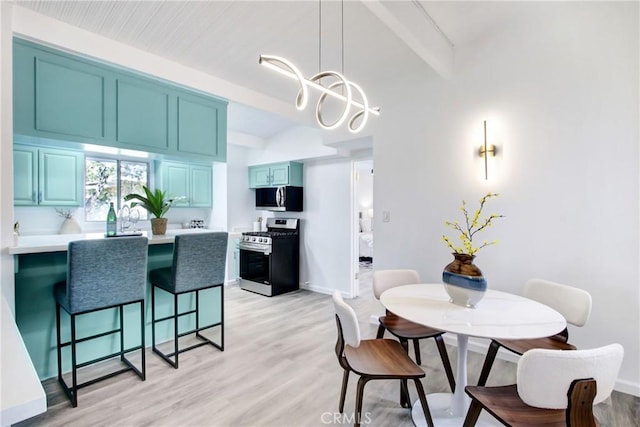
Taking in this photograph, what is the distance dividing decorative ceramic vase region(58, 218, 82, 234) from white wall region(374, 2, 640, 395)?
3.80 metres

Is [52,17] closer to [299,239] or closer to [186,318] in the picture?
[186,318]

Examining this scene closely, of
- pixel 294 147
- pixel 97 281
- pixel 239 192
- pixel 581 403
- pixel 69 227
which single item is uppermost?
pixel 294 147

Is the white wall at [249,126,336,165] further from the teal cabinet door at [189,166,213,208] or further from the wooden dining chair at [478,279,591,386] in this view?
the wooden dining chair at [478,279,591,386]

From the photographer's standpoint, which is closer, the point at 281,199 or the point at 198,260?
the point at 198,260

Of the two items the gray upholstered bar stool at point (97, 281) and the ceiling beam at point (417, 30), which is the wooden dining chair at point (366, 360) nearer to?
the gray upholstered bar stool at point (97, 281)

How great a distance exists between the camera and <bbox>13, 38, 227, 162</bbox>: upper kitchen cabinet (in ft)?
7.03

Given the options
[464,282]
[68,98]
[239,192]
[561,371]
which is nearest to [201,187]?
[239,192]

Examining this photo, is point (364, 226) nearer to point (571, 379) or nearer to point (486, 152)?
point (486, 152)

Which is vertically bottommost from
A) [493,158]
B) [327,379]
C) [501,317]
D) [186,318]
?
[327,379]

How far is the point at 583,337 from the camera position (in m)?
2.33

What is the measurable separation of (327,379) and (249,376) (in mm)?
596

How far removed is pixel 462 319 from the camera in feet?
5.04

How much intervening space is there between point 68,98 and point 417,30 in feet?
8.78

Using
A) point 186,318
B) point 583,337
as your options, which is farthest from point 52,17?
point 583,337
